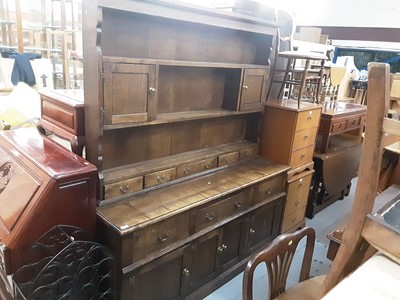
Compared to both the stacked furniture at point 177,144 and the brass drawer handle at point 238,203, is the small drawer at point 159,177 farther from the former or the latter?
the brass drawer handle at point 238,203

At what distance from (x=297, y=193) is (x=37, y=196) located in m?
2.13

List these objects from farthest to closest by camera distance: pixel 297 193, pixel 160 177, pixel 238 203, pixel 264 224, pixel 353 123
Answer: pixel 353 123
pixel 297 193
pixel 264 224
pixel 238 203
pixel 160 177

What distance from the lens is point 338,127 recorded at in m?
3.29

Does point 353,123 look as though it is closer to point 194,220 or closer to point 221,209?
point 221,209

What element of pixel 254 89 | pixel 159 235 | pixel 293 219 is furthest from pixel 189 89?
pixel 293 219


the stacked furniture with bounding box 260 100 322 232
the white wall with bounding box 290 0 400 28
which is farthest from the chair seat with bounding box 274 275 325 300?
the white wall with bounding box 290 0 400 28

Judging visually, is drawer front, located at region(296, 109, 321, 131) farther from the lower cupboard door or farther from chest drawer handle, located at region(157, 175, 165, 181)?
the lower cupboard door

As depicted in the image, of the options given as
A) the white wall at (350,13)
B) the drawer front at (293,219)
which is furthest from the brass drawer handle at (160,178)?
the white wall at (350,13)

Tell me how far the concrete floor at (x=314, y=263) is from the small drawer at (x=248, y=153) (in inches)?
33.2

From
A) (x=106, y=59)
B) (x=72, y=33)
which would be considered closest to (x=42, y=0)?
(x=72, y=33)

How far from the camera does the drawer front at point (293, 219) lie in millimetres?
2844

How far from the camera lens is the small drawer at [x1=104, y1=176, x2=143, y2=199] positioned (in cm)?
177

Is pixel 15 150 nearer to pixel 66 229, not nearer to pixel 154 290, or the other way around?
pixel 66 229

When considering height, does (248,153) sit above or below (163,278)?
above
